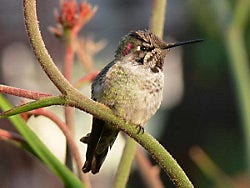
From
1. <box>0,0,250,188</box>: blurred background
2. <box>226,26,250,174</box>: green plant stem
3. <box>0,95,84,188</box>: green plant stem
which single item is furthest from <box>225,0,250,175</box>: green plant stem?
<box>0,0,250,188</box>: blurred background

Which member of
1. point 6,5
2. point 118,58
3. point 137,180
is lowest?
point 137,180

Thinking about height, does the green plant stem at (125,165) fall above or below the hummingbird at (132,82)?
above

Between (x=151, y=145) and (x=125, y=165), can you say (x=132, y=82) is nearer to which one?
(x=125, y=165)

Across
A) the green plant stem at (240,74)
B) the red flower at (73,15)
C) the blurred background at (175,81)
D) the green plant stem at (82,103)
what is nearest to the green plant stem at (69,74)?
the red flower at (73,15)

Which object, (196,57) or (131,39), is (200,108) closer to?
(196,57)

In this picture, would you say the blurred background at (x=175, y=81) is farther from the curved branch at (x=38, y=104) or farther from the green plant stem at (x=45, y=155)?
the curved branch at (x=38, y=104)

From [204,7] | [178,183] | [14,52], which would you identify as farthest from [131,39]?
[14,52]

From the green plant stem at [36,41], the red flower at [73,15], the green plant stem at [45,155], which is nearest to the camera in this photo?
the green plant stem at [36,41]

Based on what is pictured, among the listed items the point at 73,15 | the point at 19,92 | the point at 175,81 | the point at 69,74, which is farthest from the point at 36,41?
the point at 175,81
